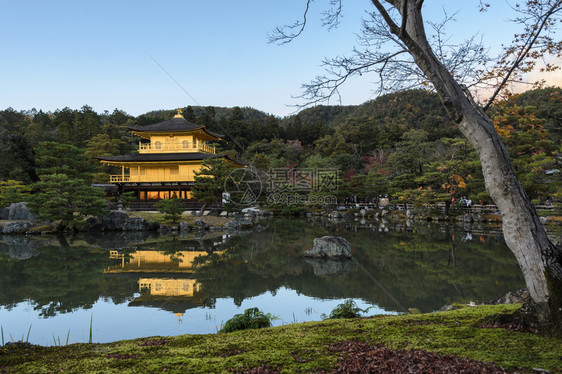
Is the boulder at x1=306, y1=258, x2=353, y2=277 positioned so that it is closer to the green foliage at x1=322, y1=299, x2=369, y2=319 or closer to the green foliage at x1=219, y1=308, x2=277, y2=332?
the green foliage at x1=322, y1=299, x2=369, y2=319

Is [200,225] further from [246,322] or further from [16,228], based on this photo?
[246,322]

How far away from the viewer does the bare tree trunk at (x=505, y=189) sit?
9.21 feet

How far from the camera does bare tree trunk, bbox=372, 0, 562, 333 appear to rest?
2.81 metres

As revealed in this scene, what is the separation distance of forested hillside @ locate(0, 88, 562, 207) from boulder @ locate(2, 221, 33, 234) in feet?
9.11

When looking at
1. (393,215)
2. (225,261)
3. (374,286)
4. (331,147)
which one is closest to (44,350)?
(374,286)

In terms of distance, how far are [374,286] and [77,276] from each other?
675cm

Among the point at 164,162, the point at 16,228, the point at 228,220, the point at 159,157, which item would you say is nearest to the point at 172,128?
the point at 159,157

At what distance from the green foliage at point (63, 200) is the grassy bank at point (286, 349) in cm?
1478

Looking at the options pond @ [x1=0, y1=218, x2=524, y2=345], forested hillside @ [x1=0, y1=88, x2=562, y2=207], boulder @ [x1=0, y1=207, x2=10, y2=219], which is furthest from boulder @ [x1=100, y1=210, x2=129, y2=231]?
boulder @ [x1=0, y1=207, x2=10, y2=219]

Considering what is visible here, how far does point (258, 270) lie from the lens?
916 cm

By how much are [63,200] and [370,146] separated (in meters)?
34.9

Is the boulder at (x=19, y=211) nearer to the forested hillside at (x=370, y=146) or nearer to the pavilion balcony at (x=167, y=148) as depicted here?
the forested hillside at (x=370, y=146)

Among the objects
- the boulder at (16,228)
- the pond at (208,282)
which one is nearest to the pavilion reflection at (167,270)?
the pond at (208,282)

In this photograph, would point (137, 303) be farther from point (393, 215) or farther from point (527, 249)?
point (393, 215)
